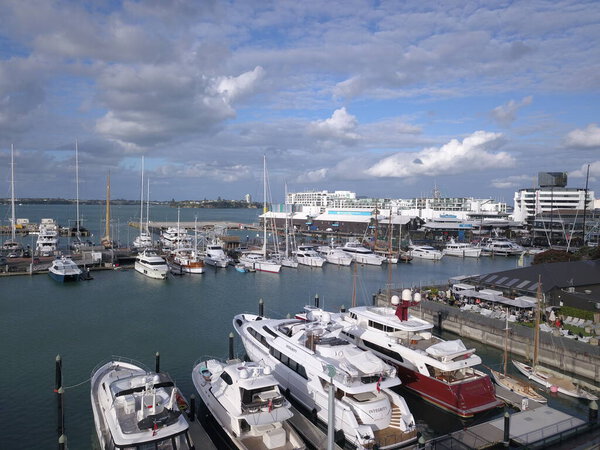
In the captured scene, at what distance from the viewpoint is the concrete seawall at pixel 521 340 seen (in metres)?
18.1

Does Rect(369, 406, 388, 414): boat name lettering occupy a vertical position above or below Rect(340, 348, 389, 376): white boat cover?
below

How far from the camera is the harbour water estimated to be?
14.7 meters

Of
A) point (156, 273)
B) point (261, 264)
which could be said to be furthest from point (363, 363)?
point (261, 264)

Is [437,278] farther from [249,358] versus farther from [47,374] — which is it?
[47,374]

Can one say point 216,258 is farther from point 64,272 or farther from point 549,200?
point 549,200

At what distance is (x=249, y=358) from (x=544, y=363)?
1346 cm

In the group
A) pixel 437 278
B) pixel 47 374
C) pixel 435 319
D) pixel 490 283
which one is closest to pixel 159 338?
pixel 47 374

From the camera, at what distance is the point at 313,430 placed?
42.1 ft

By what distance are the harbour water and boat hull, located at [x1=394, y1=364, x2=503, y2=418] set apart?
0.44 m

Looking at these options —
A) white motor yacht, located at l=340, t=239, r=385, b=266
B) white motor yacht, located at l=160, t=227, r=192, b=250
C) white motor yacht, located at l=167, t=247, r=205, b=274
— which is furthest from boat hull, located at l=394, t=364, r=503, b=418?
white motor yacht, located at l=160, t=227, r=192, b=250

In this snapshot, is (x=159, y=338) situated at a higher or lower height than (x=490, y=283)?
lower

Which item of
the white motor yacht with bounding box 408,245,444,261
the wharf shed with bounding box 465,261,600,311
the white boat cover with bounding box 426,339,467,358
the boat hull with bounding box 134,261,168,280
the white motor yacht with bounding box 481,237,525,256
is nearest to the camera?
the white boat cover with bounding box 426,339,467,358

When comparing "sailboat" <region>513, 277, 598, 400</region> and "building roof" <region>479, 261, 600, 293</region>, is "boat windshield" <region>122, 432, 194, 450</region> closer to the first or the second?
"sailboat" <region>513, 277, 598, 400</region>

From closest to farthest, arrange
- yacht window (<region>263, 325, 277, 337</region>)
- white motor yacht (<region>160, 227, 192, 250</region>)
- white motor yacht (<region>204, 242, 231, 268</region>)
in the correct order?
yacht window (<region>263, 325, 277, 337</region>)
white motor yacht (<region>204, 242, 231, 268</region>)
white motor yacht (<region>160, 227, 192, 250</region>)
